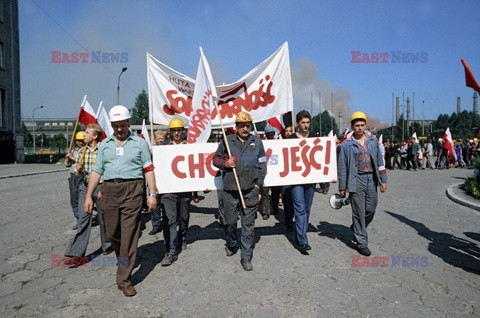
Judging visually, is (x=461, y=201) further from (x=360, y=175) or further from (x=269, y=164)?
(x=269, y=164)

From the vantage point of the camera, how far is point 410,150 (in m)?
20.1

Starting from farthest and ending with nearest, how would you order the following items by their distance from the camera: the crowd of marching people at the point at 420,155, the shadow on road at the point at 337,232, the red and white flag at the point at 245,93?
the crowd of marching people at the point at 420,155 < the red and white flag at the point at 245,93 < the shadow on road at the point at 337,232

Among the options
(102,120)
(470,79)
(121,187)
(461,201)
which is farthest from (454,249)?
(102,120)

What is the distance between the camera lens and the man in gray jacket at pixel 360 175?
15.9 ft

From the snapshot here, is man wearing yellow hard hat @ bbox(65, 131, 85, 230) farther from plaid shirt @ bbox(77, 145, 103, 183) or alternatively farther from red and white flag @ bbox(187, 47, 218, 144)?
red and white flag @ bbox(187, 47, 218, 144)

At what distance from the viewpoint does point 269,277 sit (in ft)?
13.2

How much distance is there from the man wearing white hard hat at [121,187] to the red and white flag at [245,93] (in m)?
2.23

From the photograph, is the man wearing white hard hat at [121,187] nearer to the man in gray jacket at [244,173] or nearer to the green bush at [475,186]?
the man in gray jacket at [244,173]

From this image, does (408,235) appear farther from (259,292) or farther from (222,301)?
(222,301)

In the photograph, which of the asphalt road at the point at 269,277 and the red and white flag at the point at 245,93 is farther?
the red and white flag at the point at 245,93

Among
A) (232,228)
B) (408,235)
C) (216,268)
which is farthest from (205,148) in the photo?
(408,235)

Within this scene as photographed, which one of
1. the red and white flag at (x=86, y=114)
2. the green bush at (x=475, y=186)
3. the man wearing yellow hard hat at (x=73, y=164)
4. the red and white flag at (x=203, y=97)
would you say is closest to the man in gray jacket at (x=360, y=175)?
the red and white flag at (x=203, y=97)

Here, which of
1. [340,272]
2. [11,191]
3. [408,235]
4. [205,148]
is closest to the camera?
[340,272]

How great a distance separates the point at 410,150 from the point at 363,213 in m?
17.4
